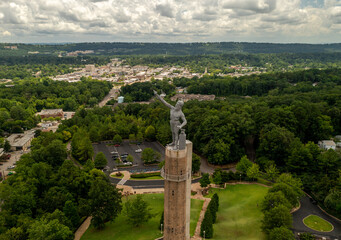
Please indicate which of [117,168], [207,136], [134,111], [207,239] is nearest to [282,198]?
[207,239]

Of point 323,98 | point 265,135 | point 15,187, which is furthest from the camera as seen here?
point 323,98

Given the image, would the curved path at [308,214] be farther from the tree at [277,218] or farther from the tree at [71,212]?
the tree at [71,212]

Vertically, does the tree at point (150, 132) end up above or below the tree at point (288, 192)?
below

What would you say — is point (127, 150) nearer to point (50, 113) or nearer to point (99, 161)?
point (99, 161)

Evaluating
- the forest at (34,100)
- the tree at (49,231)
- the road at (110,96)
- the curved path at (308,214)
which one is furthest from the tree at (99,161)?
the road at (110,96)

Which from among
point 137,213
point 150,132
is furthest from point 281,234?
point 150,132

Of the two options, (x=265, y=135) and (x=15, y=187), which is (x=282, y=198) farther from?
(x=15, y=187)
